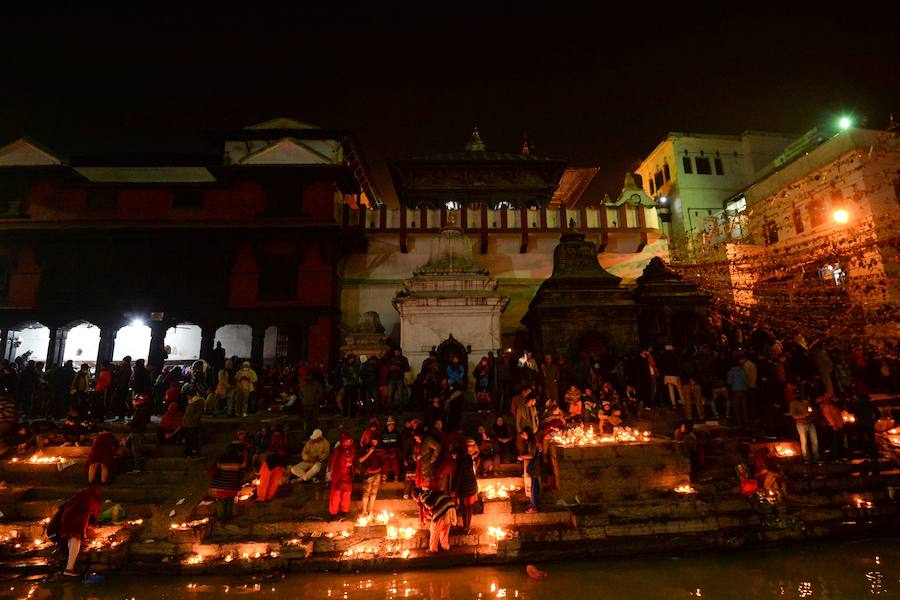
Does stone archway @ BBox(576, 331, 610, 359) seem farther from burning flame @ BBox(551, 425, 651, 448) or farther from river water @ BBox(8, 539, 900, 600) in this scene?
river water @ BBox(8, 539, 900, 600)

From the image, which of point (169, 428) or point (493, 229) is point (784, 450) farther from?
point (493, 229)

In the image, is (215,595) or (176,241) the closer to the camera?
(215,595)

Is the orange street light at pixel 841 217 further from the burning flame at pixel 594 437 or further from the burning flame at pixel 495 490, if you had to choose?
the burning flame at pixel 495 490

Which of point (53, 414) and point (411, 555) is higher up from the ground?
point (53, 414)

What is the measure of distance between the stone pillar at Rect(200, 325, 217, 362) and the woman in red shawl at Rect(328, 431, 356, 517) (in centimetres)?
1396

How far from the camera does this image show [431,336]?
15.5 meters

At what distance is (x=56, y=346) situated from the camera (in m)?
20.4

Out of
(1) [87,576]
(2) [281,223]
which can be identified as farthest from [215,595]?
(2) [281,223]

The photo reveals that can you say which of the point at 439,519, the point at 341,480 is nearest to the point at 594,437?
the point at 439,519

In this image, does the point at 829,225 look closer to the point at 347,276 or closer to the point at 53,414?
the point at 347,276

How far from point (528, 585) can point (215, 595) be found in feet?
14.7

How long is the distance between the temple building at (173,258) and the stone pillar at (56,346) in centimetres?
6

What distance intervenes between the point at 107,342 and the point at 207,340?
177 inches

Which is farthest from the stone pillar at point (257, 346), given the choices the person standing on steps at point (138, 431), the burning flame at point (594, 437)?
the burning flame at point (594, 437)
